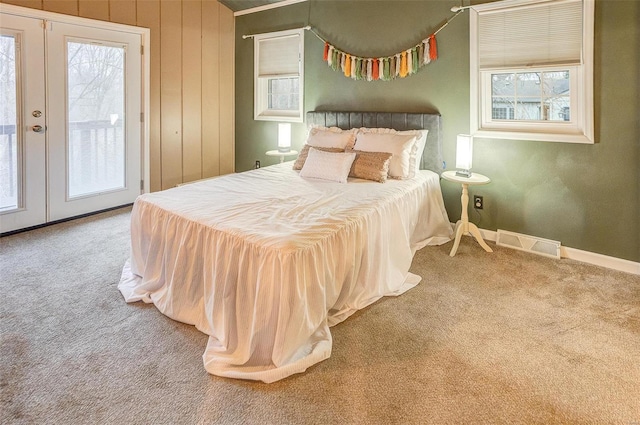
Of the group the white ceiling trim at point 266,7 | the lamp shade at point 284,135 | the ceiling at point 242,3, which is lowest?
the lamp shade at point 284,135

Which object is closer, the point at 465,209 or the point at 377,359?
the point at 377,359

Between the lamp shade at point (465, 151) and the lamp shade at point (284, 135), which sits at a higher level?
the lamp shade at point (284, 135)

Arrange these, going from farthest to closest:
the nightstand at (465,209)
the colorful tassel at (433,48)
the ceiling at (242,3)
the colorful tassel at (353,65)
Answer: the ceiling at (242,3) < the colorful tassel at (353,65) < the colorful tassel at (433,48) < the nightstand at (465,209)

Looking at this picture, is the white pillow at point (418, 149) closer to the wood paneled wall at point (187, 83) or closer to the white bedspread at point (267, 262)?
the white bedspread at point (267, 262)

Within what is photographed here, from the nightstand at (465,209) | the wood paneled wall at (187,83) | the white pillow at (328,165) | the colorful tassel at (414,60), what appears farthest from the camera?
the wood paneled wall at (187,83)

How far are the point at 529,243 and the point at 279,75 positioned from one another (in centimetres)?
352

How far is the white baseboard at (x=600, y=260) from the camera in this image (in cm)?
306

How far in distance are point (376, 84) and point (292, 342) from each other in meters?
3.19

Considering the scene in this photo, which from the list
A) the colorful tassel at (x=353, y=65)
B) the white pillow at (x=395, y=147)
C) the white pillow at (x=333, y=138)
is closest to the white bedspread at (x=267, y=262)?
the white pillow at (x=395, y=147)

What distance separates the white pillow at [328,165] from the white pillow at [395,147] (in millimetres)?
255

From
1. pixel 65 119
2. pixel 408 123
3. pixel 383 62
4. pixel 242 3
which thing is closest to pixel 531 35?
pixel 408 123

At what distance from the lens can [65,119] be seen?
400cm

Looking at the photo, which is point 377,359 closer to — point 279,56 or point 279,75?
point 279,75

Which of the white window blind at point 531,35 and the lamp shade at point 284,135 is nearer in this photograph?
the white window blind at point 531,35
